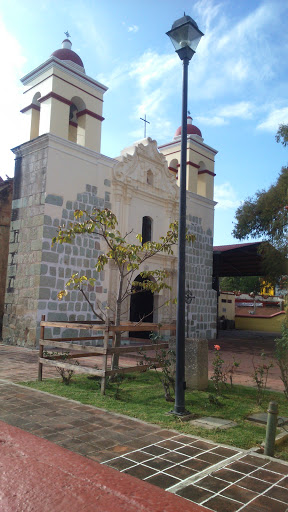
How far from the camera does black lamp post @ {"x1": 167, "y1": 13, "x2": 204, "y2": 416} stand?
205 inches

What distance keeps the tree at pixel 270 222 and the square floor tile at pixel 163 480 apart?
43.6 feet

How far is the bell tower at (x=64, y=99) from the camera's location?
1282cm

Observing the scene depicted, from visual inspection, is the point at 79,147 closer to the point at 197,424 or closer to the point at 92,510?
the point at 197,424

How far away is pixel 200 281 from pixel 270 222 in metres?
4.07

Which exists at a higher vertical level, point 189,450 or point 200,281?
point 200,281

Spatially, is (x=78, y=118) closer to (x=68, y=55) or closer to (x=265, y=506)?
(x=68, y=55)

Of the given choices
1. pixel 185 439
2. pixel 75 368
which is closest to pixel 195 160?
pixel 75 368

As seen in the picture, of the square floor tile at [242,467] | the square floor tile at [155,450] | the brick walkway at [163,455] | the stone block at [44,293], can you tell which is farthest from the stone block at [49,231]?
the square floor tile at [242,467]

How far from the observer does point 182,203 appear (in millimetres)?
5484

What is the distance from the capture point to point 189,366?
22.2 ft

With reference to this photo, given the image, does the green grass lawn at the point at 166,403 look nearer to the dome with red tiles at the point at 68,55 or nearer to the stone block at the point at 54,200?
the stone block at the point at 54,200

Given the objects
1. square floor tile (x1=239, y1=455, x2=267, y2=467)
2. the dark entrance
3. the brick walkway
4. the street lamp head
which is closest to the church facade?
the dark entrance

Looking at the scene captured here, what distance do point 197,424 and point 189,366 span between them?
2.07m

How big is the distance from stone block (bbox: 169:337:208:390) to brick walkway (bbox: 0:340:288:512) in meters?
2.09
